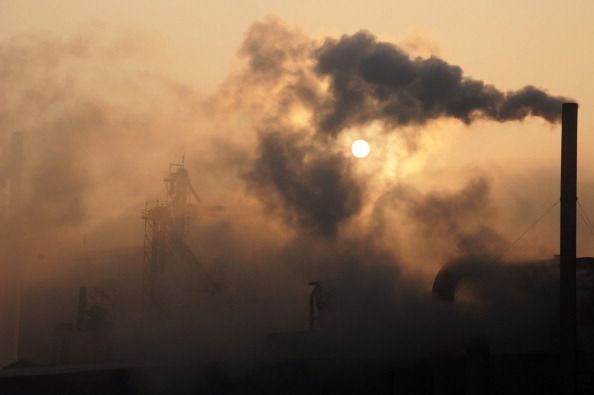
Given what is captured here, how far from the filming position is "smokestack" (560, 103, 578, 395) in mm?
33188

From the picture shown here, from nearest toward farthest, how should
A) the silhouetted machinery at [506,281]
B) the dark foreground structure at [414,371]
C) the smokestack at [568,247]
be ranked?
the dark foreground structure at [414,371] < the smokestack at [568,247] < the silhouetted machinery at [506,281]

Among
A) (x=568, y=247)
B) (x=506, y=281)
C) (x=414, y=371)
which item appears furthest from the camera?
(x=506, y=281)

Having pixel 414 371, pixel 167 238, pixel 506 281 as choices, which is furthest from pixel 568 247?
pixel 167 238

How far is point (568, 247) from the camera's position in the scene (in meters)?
33.7

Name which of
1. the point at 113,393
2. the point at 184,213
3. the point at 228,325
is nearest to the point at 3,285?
the point at 184,213

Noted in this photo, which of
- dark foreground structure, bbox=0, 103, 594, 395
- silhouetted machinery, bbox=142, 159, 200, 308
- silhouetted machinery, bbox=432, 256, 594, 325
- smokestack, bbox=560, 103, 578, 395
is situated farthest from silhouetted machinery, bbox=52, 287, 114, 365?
smokestack, bbox=560, 103, 578, 395

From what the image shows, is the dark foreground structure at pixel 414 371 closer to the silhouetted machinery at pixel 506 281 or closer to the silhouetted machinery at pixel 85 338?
the silhouetted machinery at pixel 506 281

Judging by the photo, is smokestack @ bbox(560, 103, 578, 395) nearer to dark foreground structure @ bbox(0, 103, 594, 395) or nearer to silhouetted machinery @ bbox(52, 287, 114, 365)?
dark foreground structure @ bbox(0, 103, 594, 395)

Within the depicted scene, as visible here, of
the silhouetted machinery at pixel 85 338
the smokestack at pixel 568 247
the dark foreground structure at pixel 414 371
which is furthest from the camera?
the silhouetted machinery at pixel 85 338

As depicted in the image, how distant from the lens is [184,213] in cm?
5738

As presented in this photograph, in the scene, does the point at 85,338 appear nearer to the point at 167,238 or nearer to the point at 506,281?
the point at 167,238

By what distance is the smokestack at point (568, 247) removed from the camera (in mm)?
33188

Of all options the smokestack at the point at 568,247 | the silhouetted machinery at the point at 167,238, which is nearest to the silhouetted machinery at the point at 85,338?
the silhouetted machinery at the point at 167,238

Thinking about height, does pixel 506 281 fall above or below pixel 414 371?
above
